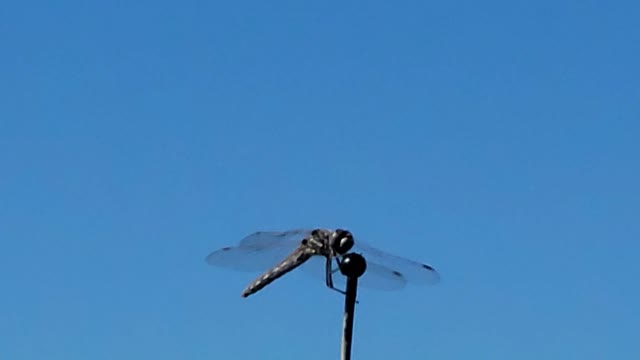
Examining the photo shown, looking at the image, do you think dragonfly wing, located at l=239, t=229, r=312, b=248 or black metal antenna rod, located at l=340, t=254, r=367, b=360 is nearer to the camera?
black metal antenna rod, located at l=340, t=254, r=367, b=360

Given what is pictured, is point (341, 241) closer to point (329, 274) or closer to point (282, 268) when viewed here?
point (329, 274)

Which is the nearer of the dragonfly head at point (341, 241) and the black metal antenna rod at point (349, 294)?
the black metal antenna rod at point (349, 294)

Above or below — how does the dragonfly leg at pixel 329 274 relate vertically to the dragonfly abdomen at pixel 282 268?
below

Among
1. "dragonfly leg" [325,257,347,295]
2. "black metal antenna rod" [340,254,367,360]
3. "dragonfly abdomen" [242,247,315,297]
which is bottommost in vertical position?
"black metal antenna rod" [340,254,367,360]

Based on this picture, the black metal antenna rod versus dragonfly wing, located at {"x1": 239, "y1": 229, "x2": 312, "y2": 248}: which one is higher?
dragonfly wing, located at {"x1": 239, "y1": 229, "x2": 312, "y2": 248}

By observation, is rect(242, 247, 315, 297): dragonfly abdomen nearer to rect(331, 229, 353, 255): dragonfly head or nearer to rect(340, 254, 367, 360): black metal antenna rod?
rect(331, 229, 353, 255): dragonfly head

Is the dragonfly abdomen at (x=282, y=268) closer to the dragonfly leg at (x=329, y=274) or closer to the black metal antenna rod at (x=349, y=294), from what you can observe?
the dragonfly leg at (x=329, y=274)
